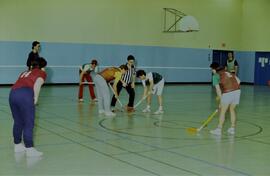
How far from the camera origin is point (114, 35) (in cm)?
2325

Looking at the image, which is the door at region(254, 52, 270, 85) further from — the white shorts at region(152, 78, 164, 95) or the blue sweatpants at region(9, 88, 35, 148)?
the blue sweatpants at region(9, 88, 35, 148)

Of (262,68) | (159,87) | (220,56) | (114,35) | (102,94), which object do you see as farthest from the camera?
(262,68)

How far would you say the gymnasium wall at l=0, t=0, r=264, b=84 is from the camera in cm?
2055

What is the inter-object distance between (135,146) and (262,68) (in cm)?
2240

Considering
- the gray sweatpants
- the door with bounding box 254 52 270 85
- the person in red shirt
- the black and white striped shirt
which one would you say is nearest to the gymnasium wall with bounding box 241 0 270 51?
the door with bounding box 254 52 270 85

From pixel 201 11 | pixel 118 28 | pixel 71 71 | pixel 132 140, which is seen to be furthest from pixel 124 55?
pixel 132 140

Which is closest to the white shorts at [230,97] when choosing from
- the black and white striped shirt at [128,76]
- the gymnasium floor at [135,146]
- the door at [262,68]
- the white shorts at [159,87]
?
the gymnasium floor at [135,146]

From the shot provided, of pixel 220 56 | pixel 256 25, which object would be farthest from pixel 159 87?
pixel 256 25

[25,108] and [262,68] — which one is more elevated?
[25,108]

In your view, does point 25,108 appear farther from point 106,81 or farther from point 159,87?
point 159,87

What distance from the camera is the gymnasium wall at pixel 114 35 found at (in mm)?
20547

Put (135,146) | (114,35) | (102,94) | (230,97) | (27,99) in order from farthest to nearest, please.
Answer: (114,35) < (102,94) < (230,97) < (135,146) < (27,99)

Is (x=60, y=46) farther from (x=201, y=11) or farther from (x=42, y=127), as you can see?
(x=42, y=127)

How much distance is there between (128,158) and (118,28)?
17.2m
